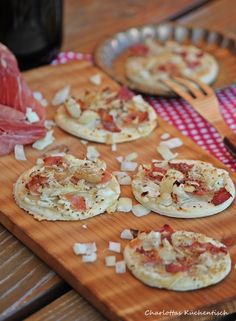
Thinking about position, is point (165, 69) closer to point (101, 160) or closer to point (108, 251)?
point (101, 160)

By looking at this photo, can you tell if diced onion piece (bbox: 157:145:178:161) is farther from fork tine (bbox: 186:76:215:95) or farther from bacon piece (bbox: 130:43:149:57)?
bacon piece (bbox: 130:43:149:57)

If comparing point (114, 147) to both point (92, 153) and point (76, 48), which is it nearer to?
point (92, 153)

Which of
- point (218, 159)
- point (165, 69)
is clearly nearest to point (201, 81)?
point (165, 69)

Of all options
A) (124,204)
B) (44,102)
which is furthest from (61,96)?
(124,204)

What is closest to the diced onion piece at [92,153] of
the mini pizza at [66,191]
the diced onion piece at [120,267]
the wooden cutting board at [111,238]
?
the wooden cutting board at [111,238]

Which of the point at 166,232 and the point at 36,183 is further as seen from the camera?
the point at 36,183

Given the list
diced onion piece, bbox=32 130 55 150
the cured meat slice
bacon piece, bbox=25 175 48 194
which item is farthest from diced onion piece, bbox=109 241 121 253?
the cured meat slice
